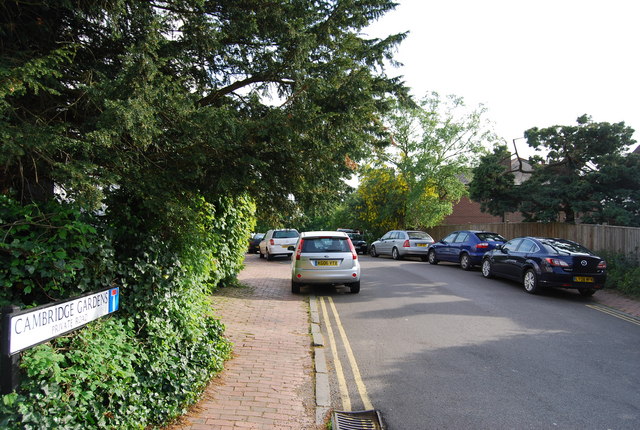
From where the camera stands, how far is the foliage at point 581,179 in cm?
1528

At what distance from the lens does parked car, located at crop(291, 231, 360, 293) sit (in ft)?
37.0

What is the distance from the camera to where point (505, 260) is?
13.4 meters

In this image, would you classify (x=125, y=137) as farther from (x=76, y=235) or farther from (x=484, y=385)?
(x=484, y=385)

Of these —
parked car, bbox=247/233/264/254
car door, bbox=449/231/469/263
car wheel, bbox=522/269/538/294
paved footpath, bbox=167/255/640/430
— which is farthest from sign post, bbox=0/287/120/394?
parked car, bbox=247/233/264/254

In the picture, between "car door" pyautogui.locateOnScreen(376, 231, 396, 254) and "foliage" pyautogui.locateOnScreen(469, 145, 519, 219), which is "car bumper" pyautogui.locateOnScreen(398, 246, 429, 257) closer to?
"car door" pyautogui.locateOnScreen(376, 231, 396, 254)

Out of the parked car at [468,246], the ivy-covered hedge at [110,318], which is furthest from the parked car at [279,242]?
the ivy-covered hedge at [110,318]

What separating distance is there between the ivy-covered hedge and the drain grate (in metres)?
1.44

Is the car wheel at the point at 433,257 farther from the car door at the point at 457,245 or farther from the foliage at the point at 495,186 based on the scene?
the foliage at the point at 495,186

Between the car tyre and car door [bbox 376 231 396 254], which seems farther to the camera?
car door [bbox 376 231 396 254]

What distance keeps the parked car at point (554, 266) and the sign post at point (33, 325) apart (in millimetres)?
10970

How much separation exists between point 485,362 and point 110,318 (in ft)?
15.5

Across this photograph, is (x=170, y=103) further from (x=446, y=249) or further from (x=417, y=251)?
(x=417, y=251)

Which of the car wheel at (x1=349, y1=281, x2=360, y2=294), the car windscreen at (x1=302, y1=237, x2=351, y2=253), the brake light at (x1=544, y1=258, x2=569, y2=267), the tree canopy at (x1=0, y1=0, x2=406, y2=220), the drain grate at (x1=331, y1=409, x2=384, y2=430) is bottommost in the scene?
the drain grate at (x1=331, y1=409, x2=384, y2=430)

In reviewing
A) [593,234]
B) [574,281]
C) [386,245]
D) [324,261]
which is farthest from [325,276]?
[386,245]
